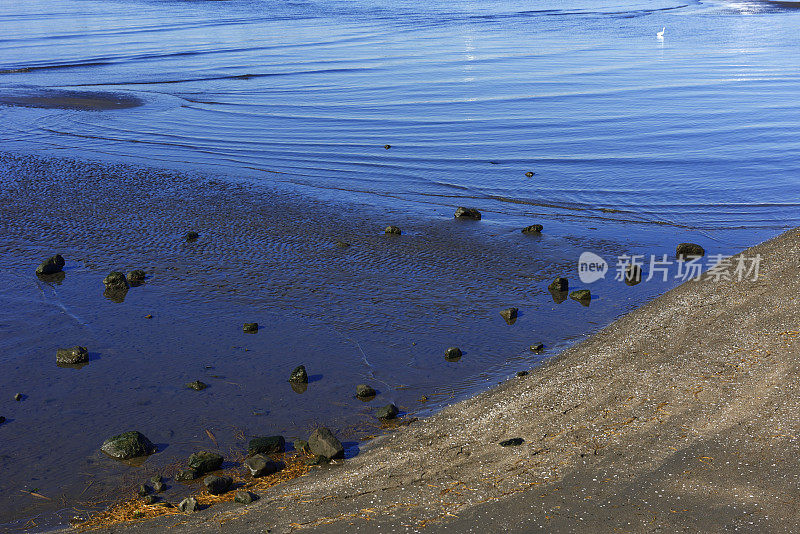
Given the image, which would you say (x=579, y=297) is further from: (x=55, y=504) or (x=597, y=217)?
(x=55, y=504)

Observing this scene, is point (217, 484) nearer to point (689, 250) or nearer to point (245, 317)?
point (245, 317)

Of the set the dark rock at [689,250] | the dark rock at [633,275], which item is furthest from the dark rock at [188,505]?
the dark rock at [689,250]

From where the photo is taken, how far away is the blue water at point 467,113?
15047 millimetres

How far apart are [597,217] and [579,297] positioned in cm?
377

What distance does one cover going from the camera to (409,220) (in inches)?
521

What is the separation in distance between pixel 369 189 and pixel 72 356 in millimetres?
7766

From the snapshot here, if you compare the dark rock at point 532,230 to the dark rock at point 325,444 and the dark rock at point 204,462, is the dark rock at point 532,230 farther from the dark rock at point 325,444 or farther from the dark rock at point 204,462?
the dark rock at point 204,462

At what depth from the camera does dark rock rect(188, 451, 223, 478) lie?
21.2 ft

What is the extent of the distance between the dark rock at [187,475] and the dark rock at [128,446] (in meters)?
0.56

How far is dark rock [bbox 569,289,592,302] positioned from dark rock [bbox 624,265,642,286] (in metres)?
0.82

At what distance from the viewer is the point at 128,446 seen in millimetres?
6781

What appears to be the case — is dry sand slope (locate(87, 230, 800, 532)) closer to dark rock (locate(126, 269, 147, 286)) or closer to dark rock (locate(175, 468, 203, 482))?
dark rock (locate(175, 468, 203, 482))

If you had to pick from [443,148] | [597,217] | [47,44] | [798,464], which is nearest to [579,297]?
[597,217]

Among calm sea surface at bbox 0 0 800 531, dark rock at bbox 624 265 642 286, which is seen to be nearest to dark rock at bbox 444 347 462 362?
calm sea surface at bbox 0 0 800 531
